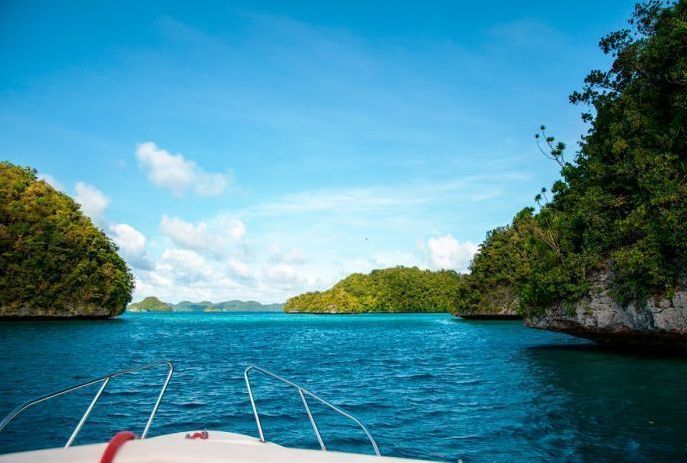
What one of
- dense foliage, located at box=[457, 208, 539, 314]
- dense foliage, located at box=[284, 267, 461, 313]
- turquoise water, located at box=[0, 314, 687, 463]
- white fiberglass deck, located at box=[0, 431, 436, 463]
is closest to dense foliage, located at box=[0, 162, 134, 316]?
turquoise water, located at box=[0, 314, 687, 463]

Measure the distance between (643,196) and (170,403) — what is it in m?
22.3

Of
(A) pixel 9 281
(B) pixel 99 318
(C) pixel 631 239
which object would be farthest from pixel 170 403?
(B) pixel 99 318

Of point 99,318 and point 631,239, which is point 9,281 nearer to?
point 99,318

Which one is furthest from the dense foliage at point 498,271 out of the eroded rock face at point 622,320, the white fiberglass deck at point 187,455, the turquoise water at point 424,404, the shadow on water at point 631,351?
the white fiberglass deck at point 187,455

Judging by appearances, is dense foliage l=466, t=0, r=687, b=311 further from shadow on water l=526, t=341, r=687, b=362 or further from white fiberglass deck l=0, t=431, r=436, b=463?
white fiberglass deck l=0, t=431, r=436, b=463

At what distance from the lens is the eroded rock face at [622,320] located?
19.7 m

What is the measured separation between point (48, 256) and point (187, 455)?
81913 millimetres

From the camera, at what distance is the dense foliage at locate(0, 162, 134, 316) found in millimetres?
69375

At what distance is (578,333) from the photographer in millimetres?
26984

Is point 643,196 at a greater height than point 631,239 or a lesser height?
greater

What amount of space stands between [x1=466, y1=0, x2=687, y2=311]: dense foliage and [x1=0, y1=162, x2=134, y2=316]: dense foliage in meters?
71.2

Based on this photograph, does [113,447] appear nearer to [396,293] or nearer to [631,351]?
[631,351]

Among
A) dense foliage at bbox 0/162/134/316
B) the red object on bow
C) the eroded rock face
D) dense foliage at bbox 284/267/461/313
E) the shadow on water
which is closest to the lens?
the red object on bow

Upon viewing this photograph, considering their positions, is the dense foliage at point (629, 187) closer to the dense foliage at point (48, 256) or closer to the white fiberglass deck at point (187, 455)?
the white fiberglass deck at point (187, 455)
